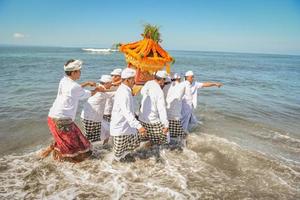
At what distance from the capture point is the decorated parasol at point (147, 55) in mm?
5078

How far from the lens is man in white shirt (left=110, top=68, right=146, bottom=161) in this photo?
391cm

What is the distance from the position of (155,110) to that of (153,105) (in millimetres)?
115

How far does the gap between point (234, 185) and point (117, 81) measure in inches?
116

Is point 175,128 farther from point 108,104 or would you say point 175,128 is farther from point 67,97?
point 67,97

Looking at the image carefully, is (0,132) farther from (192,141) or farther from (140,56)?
(192,141)

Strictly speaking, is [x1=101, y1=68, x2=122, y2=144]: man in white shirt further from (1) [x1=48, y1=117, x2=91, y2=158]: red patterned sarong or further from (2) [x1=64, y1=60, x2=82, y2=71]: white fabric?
(2) [x1=64, y1=60, x2=82, y2=71]: white fabric

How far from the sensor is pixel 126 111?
3908 mm

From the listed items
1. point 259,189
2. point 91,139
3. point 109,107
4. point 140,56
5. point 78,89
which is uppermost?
point 140,56

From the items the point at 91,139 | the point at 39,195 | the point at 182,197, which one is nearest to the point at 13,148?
the point at 91,139

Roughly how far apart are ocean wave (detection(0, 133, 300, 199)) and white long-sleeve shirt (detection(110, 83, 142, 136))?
0.74 meters

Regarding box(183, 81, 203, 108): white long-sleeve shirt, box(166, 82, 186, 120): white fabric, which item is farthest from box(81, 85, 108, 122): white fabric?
box(183, 81, 203, 108): white long-sleeve shirt

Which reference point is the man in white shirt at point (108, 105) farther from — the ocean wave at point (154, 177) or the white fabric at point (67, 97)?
the white fabric at point (67, 97)

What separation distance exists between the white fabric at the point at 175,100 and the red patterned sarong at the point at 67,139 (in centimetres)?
188

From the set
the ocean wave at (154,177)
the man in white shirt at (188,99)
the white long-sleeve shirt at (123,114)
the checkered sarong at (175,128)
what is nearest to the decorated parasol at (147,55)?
the man in white shirt at (188,99)
